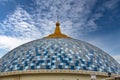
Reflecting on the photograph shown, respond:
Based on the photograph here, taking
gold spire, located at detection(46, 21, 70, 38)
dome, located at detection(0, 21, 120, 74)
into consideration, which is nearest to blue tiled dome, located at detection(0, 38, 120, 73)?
dome, located at detection(0, 21, 120, 74)

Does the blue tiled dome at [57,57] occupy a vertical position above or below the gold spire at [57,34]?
below

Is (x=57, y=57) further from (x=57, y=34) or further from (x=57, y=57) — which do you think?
(x=57, y=34)

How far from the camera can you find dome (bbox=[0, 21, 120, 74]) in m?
18.5

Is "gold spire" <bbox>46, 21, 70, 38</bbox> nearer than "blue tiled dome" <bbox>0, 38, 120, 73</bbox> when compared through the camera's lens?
No

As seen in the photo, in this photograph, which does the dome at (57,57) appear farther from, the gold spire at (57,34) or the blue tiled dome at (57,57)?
the gold spire at (57,34)

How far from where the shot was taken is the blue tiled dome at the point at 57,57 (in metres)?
18.5

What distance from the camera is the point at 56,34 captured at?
76.9 ft

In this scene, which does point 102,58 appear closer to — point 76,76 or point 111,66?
point 111,66

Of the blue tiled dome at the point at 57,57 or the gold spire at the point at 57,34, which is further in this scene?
the gold spire at the point at 57,34

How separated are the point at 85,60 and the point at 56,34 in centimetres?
498

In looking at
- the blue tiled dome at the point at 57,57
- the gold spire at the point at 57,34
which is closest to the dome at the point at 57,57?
the blue tiled dome at the point at 57,57

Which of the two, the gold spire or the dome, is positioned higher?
the gold spire

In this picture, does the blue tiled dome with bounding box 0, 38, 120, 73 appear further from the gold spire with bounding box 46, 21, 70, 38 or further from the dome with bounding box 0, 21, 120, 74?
the gold spire with bounding box 46, 21, 70, 38

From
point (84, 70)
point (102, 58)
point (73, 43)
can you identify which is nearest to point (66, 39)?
point (73, 43)
